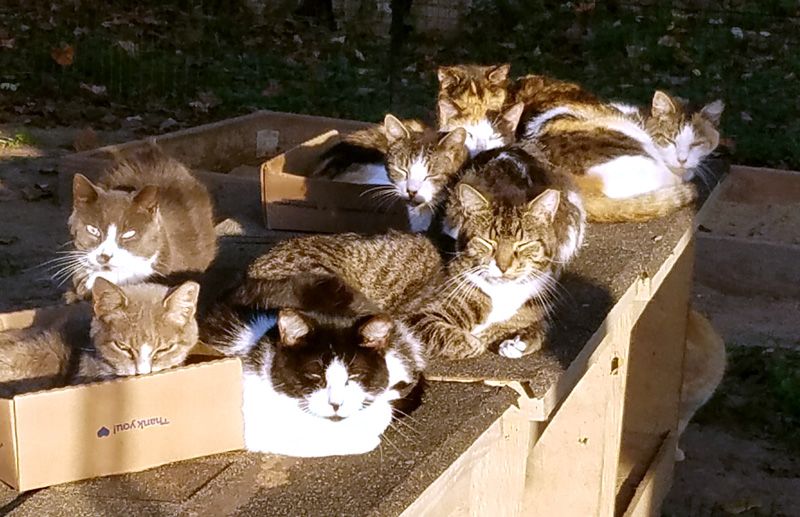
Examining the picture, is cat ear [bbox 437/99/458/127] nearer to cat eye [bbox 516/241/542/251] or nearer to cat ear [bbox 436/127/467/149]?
cat ear [bbox 436/127/467/149]

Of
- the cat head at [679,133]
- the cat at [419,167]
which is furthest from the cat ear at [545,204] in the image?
the cat head at [679,133]

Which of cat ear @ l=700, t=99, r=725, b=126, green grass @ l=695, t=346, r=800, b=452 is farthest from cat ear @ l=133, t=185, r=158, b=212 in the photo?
green grass @ l=695, t=346, r=800, b=452

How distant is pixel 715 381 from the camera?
4559mm

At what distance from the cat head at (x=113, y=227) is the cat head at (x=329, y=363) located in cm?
103

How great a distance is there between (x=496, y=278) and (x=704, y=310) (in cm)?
303

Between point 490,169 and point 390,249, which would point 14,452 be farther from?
point 490,169

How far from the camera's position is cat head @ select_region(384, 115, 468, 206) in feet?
12.4

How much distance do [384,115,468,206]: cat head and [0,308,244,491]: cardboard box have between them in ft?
5.44

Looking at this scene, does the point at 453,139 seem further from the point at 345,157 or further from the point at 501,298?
the point at 501,298

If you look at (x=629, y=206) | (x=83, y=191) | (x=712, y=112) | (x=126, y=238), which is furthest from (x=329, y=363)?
(x=712, y=112)

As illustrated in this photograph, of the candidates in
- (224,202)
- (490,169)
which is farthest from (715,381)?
(224,202)

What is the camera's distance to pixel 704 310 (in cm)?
567

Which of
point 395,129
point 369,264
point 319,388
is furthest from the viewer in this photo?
point 395,129

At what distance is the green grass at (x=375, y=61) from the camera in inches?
327
